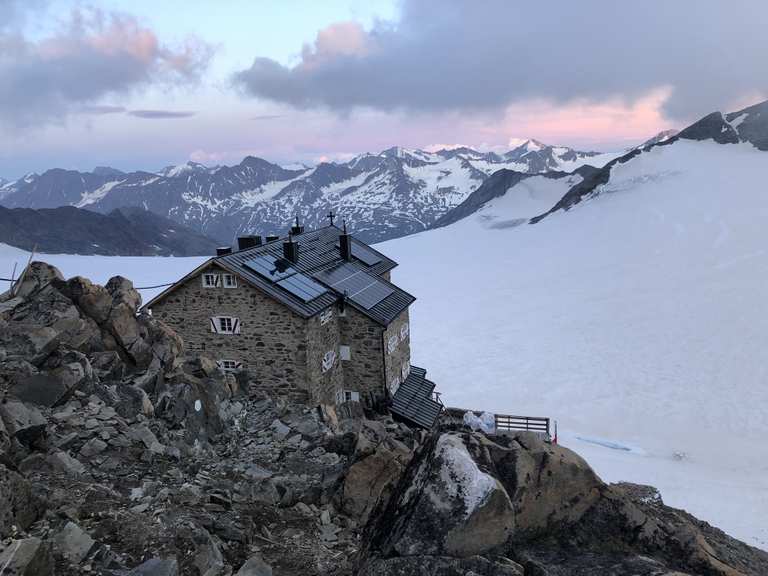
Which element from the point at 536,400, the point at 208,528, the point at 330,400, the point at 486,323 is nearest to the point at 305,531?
the point at 208,528

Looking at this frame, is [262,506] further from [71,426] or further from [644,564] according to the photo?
[644,564]

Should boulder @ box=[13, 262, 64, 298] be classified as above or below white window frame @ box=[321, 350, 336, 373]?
above

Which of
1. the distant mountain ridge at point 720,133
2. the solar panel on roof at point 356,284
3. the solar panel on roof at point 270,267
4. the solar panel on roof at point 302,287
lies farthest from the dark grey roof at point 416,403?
the distant mountain ridge at point 720,133

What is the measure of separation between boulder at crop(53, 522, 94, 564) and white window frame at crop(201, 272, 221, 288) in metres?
16.9

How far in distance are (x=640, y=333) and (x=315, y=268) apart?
33.8 m

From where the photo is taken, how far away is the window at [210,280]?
25.1 m

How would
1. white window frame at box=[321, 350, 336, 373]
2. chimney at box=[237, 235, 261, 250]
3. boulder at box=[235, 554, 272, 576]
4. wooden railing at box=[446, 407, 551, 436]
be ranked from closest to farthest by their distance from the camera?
boulder at box=[235, 554, 272, 576]
white window frame at box=[321, 350, 336, 373]
chimney at box=[237, 235, 261, 250]
wooden railing at box=[446, 407, 551, 436]

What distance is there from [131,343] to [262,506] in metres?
8.28

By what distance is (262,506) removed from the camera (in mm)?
12305

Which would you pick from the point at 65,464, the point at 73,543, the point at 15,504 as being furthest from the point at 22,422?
the point at 73,543

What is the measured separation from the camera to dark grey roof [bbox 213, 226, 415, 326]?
2412 cm

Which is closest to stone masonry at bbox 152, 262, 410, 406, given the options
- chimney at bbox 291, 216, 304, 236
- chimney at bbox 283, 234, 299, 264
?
chimney at bbox 283, 234, 299, 264

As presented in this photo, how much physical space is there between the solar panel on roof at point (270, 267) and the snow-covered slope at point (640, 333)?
17.2 m

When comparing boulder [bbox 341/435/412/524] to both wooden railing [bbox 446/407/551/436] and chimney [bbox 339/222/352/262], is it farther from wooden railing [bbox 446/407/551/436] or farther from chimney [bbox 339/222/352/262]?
chimney [bbox 339/222/352/262]
